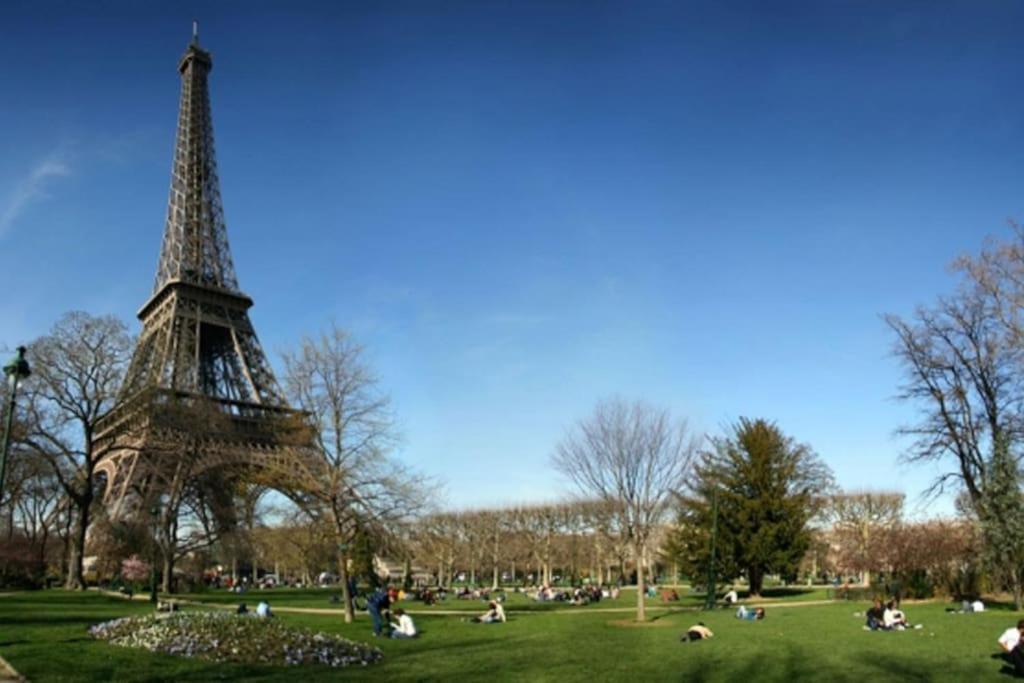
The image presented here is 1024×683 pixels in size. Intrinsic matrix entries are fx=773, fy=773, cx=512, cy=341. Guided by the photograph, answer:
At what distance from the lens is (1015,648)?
14.1 metres

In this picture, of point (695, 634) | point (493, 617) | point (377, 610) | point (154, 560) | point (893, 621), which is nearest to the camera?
point (695, 634)

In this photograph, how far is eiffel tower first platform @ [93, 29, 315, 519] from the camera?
139ft

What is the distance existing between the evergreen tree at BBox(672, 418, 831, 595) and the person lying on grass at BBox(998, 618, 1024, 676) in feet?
96.9

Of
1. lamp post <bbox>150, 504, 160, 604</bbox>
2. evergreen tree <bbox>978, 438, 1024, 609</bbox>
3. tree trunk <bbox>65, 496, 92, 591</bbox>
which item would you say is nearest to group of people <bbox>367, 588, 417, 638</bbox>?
lamp post <bbox>150, 504, 160, 604</bbox>

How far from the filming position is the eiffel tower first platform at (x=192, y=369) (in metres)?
42.4

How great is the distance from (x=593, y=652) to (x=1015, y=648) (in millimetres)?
8572

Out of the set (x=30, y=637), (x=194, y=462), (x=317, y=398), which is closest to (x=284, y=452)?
(x=317, y=398)

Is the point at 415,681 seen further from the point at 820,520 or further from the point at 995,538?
the point at 820,520

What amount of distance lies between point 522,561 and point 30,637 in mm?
73894

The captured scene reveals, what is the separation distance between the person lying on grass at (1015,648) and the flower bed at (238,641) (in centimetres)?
1241

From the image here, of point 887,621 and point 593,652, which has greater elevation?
point 593,652

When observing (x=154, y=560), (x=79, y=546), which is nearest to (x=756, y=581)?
(x=154, y=560)

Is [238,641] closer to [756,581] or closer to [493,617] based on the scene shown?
[493,617]

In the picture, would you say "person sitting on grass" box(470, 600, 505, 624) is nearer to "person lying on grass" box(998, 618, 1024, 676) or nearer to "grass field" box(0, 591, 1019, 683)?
"grass field" box(0, 591, 1019, 683)
